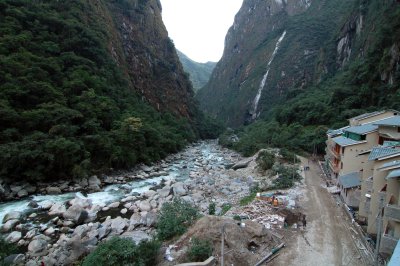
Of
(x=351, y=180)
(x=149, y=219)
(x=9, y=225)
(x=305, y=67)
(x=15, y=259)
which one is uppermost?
(x=305, y=67)

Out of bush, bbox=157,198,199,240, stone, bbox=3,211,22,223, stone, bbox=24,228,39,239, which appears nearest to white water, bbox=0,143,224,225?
stone, bbox=3,211,22,223

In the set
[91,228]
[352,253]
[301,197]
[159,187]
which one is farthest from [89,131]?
[352,253]

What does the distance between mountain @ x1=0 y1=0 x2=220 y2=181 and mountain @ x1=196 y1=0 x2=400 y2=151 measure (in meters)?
21.4

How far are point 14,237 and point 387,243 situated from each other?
1596cm

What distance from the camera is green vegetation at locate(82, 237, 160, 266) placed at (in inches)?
370

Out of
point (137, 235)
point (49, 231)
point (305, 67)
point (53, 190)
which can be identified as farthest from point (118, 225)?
point (305, 67)

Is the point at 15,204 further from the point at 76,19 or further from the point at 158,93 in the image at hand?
the point at 158,93

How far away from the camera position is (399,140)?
17.6m

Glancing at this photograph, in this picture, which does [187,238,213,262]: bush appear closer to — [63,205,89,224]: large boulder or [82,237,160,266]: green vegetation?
Answer: [82,237,160,266]: green vegetation

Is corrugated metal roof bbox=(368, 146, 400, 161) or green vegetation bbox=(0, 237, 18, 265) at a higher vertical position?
corrugated metal roof bbox=(368, 146, 400, 161)

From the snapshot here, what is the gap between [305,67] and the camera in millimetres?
93562

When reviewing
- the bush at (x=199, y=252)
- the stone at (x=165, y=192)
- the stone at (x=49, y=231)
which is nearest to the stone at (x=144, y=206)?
the stone at (x=165, y=192)

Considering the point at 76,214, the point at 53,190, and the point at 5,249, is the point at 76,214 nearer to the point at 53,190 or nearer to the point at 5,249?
the point at 5,249

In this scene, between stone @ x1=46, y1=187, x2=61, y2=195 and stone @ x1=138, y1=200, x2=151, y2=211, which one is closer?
stone @ x1=138, y1=200, x2=151, y2=211
